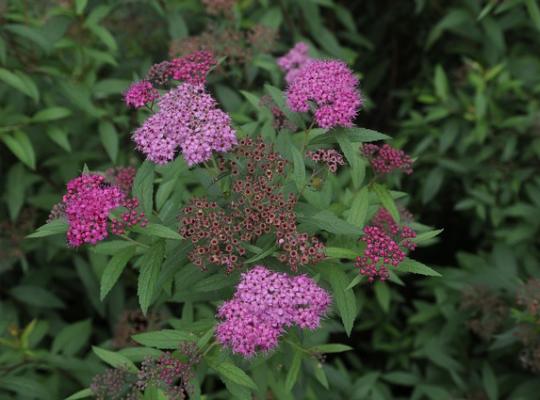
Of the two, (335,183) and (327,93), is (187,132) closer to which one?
(327,93)

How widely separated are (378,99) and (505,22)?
157 centimetres

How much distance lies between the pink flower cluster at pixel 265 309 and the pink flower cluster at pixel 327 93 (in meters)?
A: 0.68

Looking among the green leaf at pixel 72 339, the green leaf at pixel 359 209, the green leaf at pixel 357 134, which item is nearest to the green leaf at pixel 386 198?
the green leaf at pixel 359 209

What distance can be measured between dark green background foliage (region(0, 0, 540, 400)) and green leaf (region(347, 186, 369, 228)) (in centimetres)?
129

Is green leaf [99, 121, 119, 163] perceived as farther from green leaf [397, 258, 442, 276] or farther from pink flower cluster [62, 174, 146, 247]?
green leaf [397, 258, 442, 276]

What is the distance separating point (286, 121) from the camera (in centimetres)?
316

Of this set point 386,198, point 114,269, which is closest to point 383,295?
point 386,198

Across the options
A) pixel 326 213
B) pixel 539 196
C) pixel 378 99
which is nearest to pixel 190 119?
pixel 326 213

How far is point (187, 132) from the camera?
2535mm

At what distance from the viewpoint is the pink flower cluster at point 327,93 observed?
256 centimetres

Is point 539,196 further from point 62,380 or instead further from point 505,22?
point 62,380

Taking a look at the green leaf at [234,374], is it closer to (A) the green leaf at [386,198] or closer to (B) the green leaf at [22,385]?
(A) the green leaf at [386,198]

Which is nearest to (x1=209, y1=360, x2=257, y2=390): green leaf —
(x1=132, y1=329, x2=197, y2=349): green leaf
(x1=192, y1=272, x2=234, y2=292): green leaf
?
(x1=132, y1=329, x2=197, y2=349): green leaf

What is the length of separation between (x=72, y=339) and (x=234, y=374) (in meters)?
2.17
